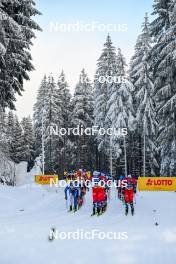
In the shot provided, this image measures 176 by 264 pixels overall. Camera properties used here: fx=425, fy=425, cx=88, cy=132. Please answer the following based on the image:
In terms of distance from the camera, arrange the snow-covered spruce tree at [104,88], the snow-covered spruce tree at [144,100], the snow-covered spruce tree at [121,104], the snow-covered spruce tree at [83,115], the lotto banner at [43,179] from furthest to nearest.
Answer: the snow-covered spruce tree at [83,115] → the snow-covered spruce tree at [104,88] → the snow-covered spruce tree at [121,104] → the snow-covered spruce tree at [144,100] → the lotto banner at [43,179]

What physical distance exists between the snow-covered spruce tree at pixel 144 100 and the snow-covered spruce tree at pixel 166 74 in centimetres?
786

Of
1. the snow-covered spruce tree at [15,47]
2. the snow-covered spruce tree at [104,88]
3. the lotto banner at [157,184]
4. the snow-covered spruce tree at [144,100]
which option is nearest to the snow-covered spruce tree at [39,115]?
the snow-covered spruce tree at [104,88]

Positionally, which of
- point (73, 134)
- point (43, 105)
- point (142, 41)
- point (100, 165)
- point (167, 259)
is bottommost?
point (167, 259)

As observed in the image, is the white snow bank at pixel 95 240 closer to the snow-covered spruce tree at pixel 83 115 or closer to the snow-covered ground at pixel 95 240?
the snow-covered ground at pixel 95 240

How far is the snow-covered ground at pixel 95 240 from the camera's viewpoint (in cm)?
1095

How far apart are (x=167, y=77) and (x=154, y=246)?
61.4ft

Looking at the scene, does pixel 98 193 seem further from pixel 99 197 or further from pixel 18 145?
pixel 18 145

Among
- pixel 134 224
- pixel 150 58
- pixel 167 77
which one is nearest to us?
pixel 134 224

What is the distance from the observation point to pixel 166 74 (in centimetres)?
2898

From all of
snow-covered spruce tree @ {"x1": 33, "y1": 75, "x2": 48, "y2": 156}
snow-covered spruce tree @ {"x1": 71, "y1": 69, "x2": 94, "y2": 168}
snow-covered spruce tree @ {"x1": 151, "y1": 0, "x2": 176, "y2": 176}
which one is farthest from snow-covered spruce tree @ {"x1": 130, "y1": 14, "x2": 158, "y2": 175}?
snow-covered spruce tree @ {"x1": 33, "y1": 75, "x2": 48, "y2": 156}

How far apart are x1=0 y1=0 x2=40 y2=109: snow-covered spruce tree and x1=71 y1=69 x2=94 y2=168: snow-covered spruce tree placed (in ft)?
94.4

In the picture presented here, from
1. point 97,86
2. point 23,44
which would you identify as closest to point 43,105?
point 97,86

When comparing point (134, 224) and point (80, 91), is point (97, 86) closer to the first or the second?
point (80, 91)

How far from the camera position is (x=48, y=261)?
10594 mm
